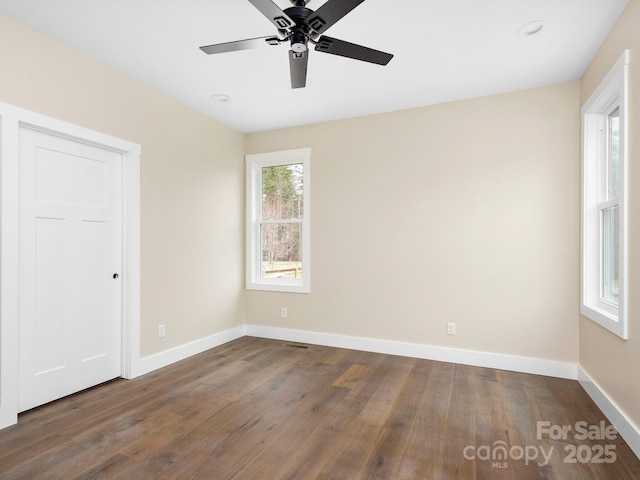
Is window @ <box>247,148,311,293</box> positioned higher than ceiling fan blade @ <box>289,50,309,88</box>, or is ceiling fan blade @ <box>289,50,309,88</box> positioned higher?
ceiling fan blade @ <box>289,50,309,88</box>

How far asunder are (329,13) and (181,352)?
3354 mm

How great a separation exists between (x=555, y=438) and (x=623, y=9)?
272cm

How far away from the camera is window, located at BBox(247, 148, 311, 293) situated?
442 centimetres

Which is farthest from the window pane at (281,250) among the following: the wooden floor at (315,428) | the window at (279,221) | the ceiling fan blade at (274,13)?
the ceiling fan blade at (274,13)

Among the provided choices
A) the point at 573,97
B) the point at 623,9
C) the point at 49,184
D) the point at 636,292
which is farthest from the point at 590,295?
the point at 49,184

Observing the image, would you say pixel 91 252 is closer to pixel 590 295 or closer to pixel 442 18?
pixel 442 18

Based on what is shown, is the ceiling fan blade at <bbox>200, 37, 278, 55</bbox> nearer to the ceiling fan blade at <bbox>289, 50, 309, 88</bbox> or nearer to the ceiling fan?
the ceiling fan

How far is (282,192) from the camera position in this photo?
4.66 meters

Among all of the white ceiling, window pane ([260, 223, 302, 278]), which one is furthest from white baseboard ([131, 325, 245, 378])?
the white ceiling

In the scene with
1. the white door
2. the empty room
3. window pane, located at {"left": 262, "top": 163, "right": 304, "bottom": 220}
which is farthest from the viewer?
window pane, located at {"left": 262, "top": 163, "right": 304, "bottom": 220}

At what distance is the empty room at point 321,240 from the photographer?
2.16 m

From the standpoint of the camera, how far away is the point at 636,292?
2078 millimetres

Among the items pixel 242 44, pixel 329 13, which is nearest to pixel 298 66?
pixel 242 44

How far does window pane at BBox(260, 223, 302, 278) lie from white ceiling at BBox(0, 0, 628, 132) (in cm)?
156
